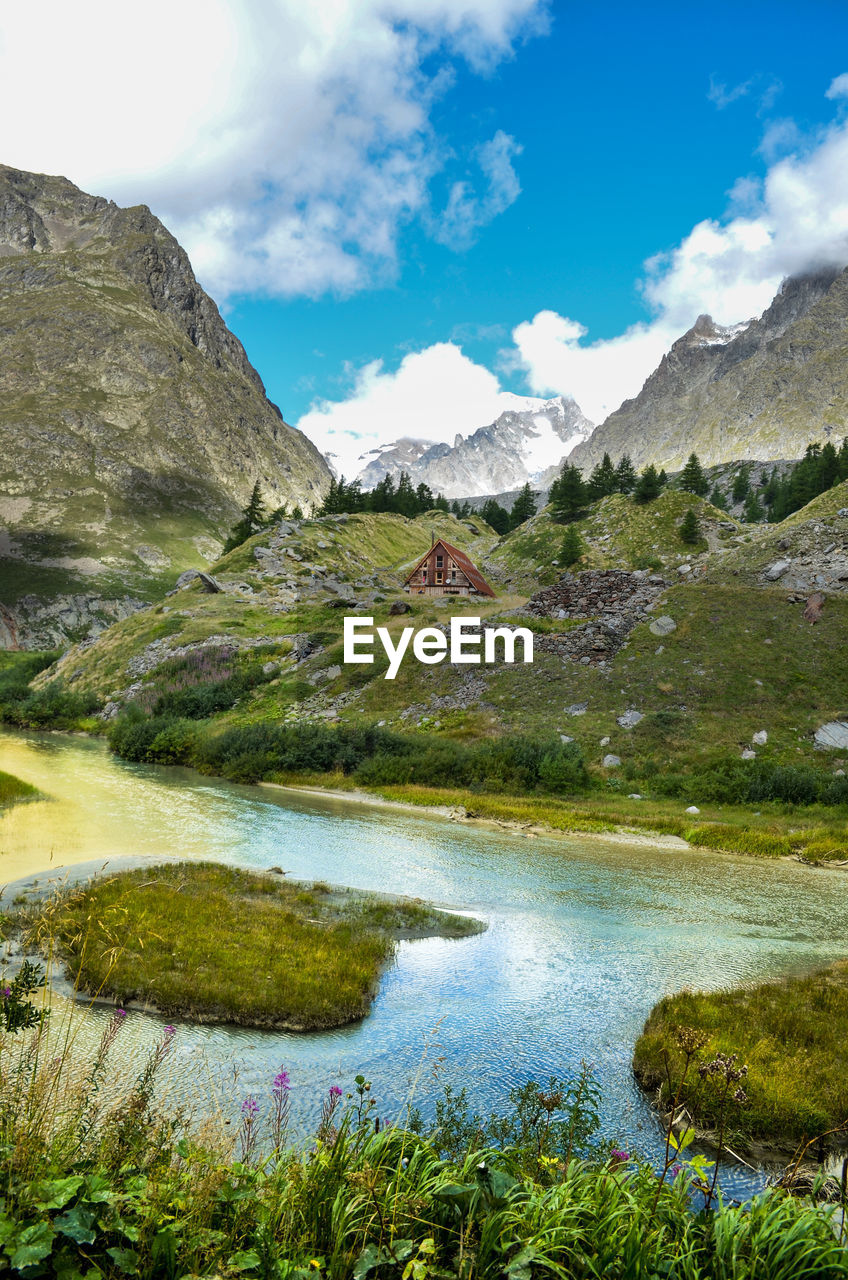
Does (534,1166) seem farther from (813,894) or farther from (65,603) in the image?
(65,603)

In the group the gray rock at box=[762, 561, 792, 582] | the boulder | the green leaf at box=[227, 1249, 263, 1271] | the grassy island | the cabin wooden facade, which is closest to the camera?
the green leaf at box=[227, 1249, 263, 1271]

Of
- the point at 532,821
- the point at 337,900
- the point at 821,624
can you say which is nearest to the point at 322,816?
the point at 532,821

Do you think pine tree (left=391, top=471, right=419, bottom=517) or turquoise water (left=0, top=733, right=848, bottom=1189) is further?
pine tree (left=391, top=471, right=419, bottom=517)

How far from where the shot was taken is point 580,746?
4450cm

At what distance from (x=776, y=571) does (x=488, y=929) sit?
5689 centimetres

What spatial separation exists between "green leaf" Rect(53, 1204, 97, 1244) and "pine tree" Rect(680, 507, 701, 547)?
92.5m

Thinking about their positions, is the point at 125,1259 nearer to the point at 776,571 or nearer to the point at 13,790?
the point at 13,790

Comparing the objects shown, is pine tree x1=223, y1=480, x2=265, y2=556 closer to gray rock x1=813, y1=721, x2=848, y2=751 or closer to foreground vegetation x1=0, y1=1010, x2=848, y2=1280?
gray rock x1=813, y1=721, x2=848, y2=751

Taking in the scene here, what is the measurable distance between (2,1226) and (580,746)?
4253 cm

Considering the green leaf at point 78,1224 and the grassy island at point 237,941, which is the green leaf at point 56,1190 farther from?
the grassy island at point 237,941

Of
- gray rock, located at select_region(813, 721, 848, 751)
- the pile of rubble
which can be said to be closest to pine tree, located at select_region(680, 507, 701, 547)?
the pile of rubble

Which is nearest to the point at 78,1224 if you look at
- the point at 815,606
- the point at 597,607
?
the point at 815,606

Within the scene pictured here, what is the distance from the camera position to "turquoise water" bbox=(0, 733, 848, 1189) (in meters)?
11.6

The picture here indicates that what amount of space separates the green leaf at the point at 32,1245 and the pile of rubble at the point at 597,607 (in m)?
52.6
